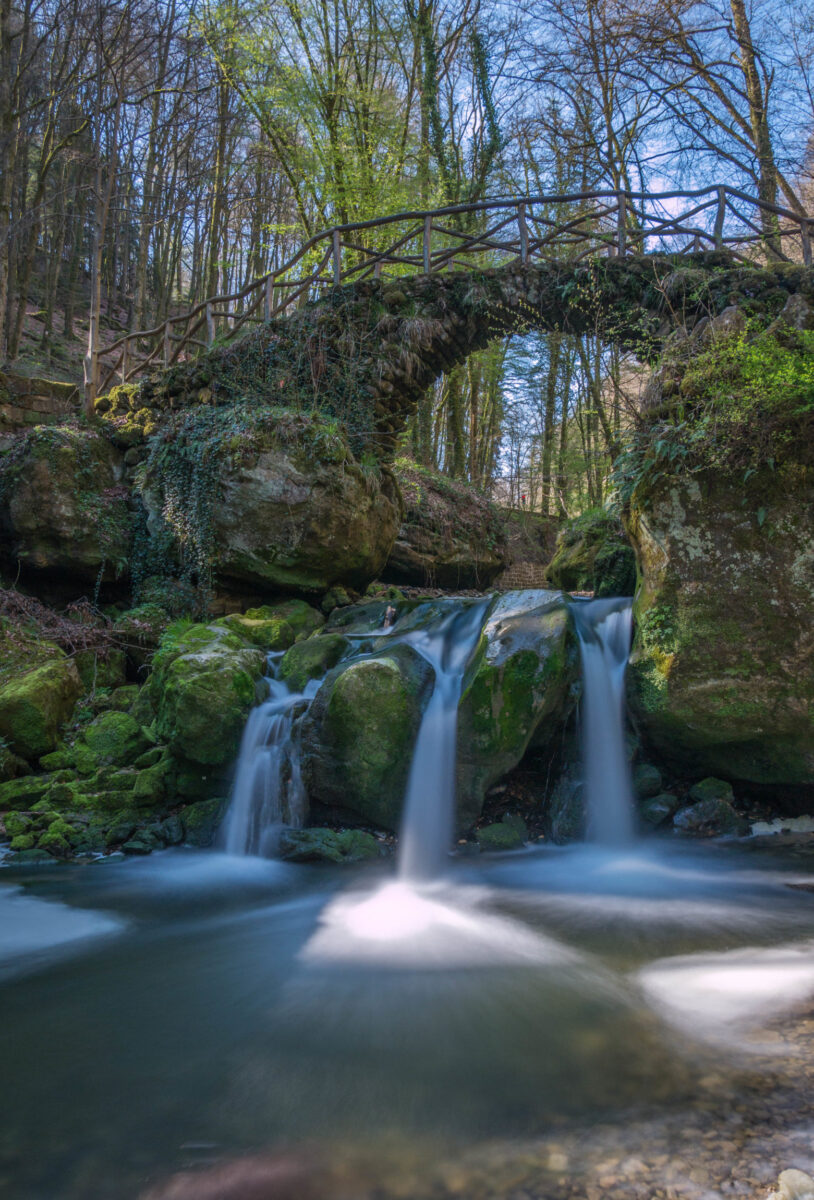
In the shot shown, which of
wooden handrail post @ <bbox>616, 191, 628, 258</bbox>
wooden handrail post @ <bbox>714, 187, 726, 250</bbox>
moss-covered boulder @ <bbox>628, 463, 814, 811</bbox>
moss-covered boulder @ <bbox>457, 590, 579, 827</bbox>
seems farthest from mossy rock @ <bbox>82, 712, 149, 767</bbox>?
wooden handrail post @ <bbox>714, 187, 726, 250</bbox>

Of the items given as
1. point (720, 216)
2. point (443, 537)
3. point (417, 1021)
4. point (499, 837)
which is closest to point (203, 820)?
point (499, 837)

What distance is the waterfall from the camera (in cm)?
562

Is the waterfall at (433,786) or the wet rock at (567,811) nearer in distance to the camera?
the waterfall at (433,786)

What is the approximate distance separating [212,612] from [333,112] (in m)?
12.6

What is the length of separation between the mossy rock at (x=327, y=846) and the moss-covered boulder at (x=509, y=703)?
2.91 feet

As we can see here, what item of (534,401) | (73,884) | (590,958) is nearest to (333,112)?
(534,401)

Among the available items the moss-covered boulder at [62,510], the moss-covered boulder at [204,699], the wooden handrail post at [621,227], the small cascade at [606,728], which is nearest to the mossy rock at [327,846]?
the moss-covered boulder at [204,699]

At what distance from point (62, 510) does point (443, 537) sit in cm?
684

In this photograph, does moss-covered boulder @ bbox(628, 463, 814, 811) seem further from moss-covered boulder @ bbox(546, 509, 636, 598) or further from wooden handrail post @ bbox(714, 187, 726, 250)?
wooden handrail post @ bbox(714, 187, 726, 250)

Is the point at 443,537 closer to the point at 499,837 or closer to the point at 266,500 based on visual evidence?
the point at 266,500

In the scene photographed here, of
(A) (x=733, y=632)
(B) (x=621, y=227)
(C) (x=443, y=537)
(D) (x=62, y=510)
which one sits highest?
(B) (x=621, y=227)

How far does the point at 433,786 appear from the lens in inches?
237

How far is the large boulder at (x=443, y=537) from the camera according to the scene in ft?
41.8

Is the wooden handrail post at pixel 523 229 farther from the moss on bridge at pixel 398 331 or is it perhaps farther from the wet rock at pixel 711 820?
the wet rock at pixel 711 820
